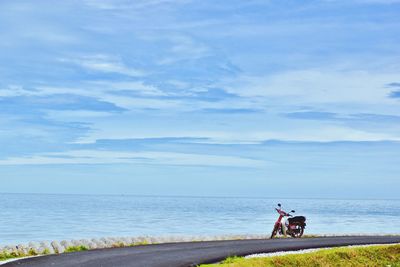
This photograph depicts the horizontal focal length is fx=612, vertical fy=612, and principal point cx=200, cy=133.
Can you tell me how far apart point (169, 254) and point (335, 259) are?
22.6ft

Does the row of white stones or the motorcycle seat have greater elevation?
the motorcycle seat

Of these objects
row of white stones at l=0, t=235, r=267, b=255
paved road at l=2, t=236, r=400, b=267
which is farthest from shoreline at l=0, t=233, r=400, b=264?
paved road at l=2, t=236, r=400, b=267

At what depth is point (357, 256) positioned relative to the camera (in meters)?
25.9

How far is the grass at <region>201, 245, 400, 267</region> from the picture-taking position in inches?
865

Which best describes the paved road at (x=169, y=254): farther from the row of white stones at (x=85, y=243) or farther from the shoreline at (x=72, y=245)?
the row of white stones at (x=85, y=243)

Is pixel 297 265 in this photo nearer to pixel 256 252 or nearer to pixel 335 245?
pixel 256 252

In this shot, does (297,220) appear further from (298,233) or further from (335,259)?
(335,259)

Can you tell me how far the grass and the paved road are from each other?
143cm

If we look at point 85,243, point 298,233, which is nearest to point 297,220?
point 298,233

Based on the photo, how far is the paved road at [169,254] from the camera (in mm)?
20516

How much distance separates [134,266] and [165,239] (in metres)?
9.86

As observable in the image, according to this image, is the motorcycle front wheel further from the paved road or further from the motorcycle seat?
the paved road

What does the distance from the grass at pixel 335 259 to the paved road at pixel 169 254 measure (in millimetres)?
1432

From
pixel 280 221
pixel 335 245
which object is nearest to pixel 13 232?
pixel 280 221
